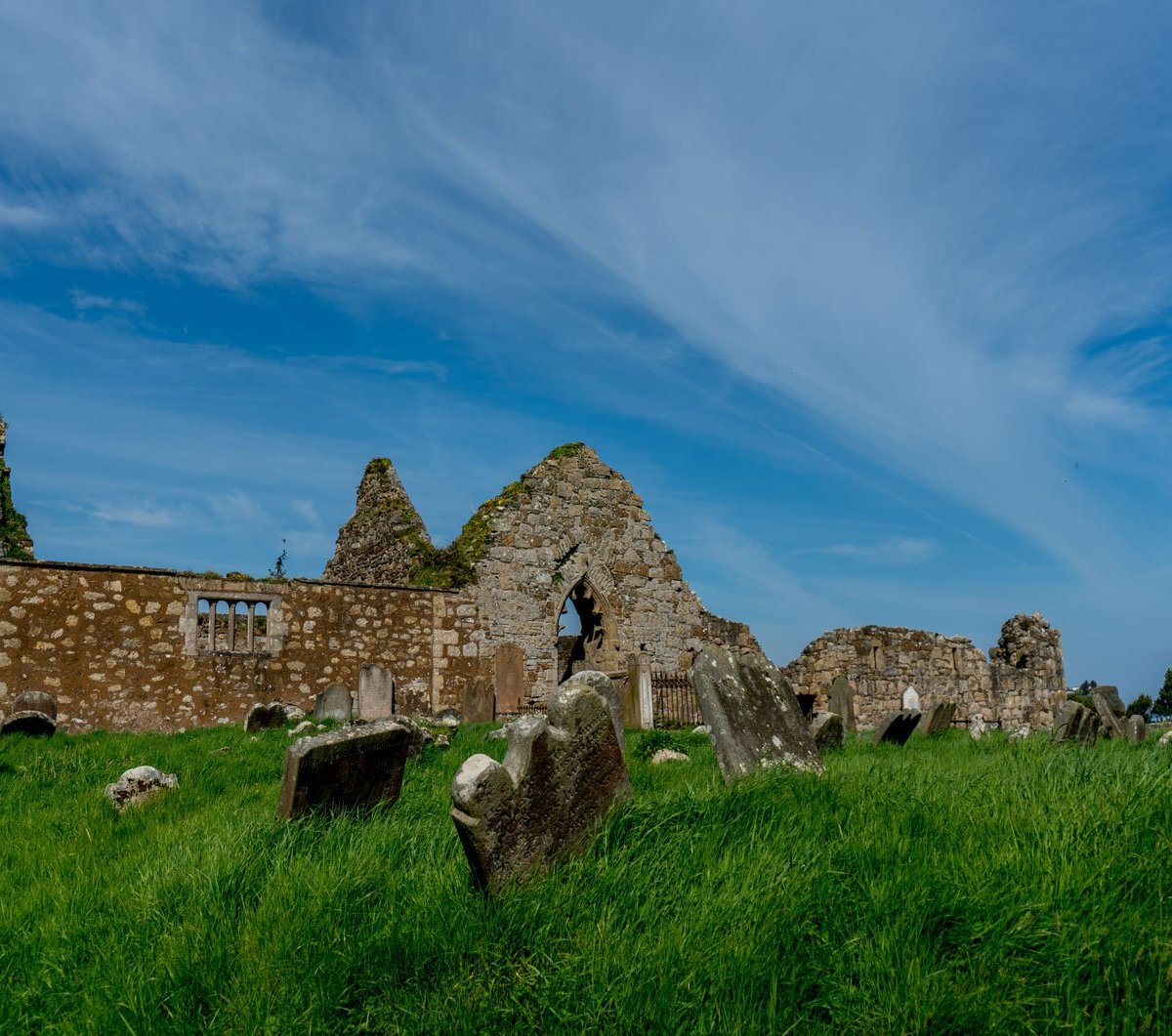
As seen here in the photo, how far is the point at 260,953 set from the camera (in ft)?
12.7

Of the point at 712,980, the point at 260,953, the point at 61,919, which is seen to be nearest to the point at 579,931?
the point at 712,980

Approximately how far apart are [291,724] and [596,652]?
7.88 metres

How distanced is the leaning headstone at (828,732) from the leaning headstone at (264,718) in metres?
7.75

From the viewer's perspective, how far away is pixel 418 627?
18031 mm

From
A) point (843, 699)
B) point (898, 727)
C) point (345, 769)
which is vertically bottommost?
point (345, 769)

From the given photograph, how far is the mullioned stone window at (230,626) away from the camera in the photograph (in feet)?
53.3

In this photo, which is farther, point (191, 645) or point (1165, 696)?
point (1165, 696)

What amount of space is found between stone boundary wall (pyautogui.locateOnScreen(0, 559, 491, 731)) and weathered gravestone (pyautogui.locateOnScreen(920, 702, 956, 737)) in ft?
29.6

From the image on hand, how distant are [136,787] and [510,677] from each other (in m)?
11.2

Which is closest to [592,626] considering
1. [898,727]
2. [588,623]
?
[588,623]

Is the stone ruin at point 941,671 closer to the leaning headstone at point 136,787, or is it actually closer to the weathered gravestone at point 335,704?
the weathered gravestone at point 335,704

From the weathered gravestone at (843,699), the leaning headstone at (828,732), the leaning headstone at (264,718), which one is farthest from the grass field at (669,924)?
the weathered gravestone at (843,699)

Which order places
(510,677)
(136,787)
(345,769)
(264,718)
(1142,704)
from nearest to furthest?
1. (345,769)
2. (136,787)
3. (264,718)
4. (510,677)
5. (1142,704)

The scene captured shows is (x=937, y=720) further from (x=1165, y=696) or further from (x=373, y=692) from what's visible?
(x=1165, y=696)
